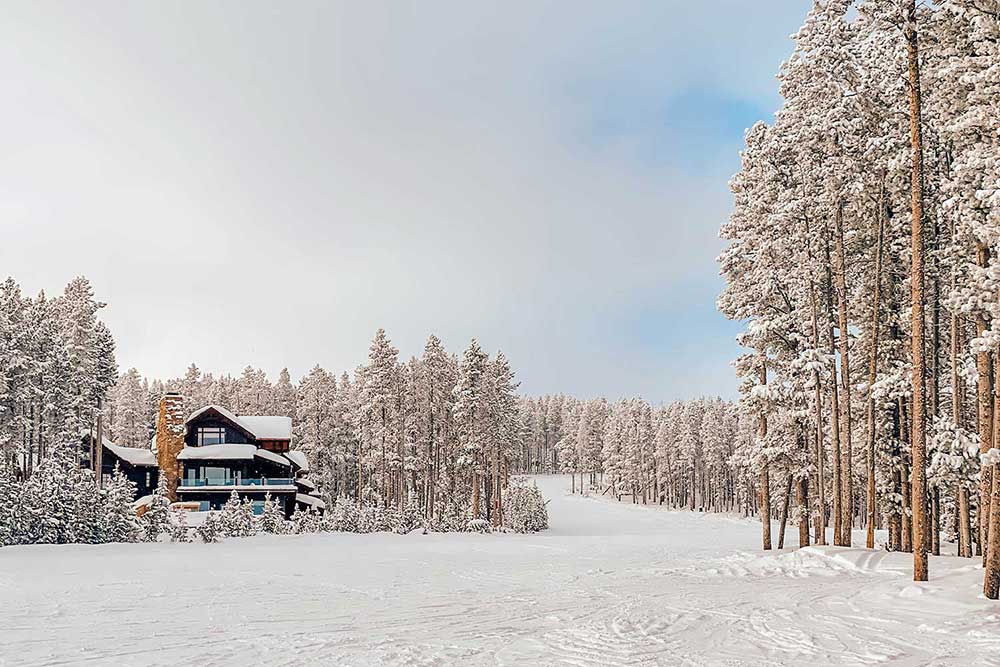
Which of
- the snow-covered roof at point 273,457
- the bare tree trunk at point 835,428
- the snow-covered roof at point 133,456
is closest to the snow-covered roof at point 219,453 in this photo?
the snow-covered roof at point 273,457

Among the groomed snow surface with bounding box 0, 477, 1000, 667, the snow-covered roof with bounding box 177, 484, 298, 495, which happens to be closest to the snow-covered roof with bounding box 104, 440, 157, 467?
the snow-covered roof with bounding box 177, 484, 298, 495

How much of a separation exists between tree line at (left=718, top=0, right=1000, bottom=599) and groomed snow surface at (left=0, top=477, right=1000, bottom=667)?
331 centimetres

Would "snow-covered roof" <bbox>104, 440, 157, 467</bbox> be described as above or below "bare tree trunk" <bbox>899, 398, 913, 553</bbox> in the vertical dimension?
below

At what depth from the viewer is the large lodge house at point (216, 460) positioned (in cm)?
5191

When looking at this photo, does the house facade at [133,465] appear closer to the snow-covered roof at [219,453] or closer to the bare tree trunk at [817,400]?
the snow-covered roof at [219,453]

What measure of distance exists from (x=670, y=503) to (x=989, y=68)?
295 feet

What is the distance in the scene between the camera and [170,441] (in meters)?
52.3

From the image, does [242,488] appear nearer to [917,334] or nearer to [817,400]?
[817,400]

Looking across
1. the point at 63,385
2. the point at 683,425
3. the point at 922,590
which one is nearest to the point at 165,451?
the point at 63,385

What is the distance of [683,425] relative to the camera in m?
97.6

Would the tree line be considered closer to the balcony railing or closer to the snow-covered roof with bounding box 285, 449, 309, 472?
the balcony railing

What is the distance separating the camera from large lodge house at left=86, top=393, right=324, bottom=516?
5191 cm

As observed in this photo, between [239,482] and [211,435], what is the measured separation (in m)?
A: 4.62

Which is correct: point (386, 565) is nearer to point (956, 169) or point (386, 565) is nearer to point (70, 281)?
point (956, 169)
